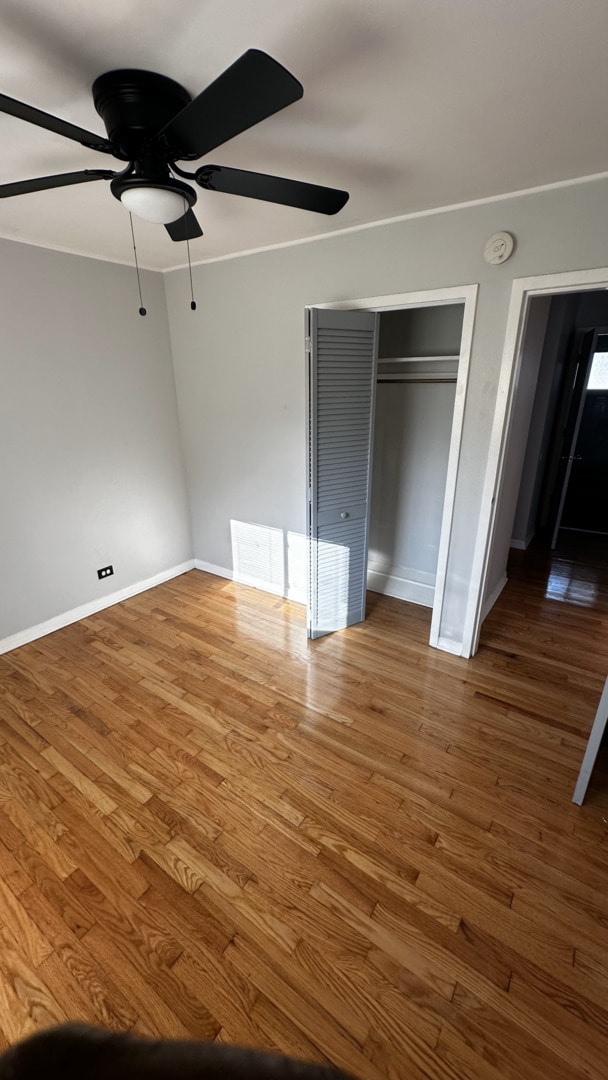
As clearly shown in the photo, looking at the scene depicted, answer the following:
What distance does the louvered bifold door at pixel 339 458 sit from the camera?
8.16 feet

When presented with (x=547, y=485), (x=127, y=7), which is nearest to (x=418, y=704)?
(x=127, y=7)

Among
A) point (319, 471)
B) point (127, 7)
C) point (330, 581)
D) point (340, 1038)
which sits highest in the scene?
point (127, 7)

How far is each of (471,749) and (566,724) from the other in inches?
22.3

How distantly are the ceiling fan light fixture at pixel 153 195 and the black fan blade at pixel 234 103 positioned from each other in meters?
0.09

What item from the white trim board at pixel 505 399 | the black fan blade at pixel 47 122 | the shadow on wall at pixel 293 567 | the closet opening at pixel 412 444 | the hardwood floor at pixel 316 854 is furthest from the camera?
the closet opening at pixel 412 444

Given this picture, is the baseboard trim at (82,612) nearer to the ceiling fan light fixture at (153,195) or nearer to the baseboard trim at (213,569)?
the baseboard trim at (213,569)

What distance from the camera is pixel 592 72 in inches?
49.6

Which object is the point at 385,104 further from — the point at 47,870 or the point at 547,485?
the point at 547,485

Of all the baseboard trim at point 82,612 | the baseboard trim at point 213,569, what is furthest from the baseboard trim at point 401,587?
the baseboard trim at point 82,612

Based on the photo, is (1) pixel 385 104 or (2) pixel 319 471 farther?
(2) pixel 319 471

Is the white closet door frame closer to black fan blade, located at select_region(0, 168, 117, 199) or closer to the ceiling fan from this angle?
the ceiling fan

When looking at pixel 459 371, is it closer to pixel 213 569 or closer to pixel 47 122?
pixel 47 122

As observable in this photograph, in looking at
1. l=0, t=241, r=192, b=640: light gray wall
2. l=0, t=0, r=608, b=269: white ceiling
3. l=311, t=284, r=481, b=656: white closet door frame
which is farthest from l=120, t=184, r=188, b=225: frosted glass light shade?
l=0, t=241, r=192, b=640: light gray wall

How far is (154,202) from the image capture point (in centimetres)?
130
